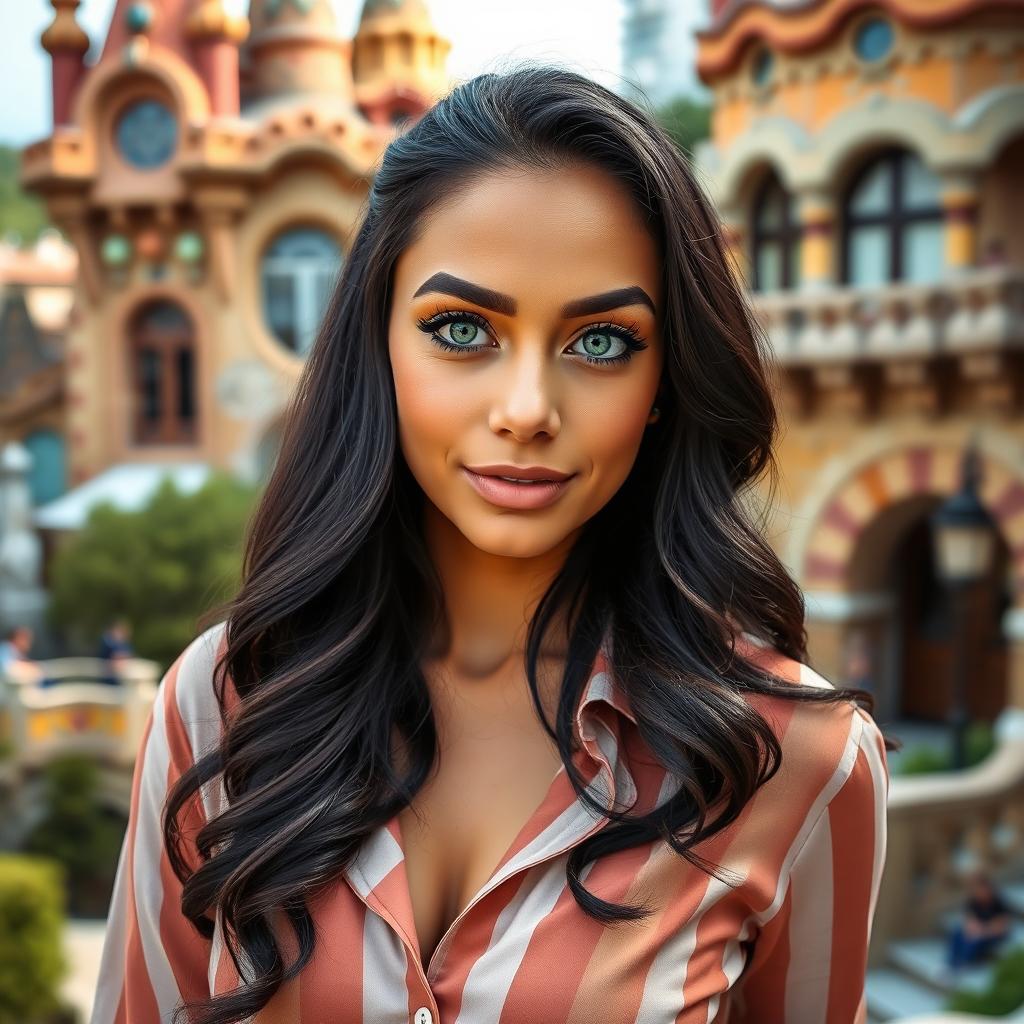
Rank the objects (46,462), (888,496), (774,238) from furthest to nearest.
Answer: (46,462) → (774,238) → (888,496)

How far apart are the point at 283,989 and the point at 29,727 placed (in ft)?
42.5

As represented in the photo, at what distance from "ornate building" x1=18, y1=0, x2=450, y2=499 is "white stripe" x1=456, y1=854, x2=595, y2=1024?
17.2 metres

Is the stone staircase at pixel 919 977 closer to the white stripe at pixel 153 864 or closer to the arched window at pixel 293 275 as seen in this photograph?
the white stripe at pixel 153 864

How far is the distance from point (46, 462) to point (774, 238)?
14.0 metres

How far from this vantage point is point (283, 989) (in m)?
1.57

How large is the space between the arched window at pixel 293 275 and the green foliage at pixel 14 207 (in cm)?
1584

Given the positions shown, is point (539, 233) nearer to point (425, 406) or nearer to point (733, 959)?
point (425, 406)

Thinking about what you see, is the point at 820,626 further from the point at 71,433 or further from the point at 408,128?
the point at 71,433

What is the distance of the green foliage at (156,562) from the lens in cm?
1605

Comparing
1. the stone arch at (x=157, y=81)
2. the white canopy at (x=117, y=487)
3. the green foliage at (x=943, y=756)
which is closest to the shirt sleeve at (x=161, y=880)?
the green foliage at (x=943, y=756)

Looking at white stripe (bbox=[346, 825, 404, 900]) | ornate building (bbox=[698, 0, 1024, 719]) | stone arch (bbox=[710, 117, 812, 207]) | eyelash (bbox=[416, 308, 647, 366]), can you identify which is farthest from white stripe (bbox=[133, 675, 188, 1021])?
stone arch (bbox=[710, 117, 812, 207])

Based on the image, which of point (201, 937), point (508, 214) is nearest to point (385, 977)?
point (201, 937)

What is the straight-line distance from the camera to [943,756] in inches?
373

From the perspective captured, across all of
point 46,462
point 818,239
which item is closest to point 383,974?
point 818,239
